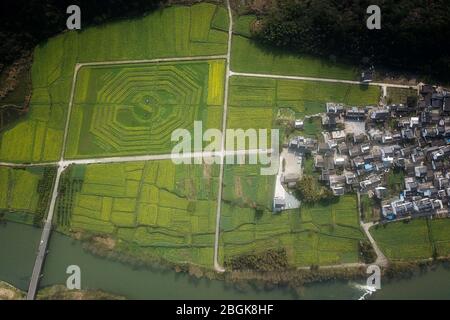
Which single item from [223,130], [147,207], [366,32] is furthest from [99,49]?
[366,32]

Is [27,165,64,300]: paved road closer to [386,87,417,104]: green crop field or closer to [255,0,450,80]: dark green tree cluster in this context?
[255,0,450,80]: dark green tree cluster

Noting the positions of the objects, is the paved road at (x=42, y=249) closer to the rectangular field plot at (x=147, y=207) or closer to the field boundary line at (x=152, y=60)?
the rectangular field plot at (x=147, y=207)

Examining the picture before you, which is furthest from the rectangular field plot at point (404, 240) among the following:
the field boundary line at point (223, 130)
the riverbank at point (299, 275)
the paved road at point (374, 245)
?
the field boundary line at point (223, 130)

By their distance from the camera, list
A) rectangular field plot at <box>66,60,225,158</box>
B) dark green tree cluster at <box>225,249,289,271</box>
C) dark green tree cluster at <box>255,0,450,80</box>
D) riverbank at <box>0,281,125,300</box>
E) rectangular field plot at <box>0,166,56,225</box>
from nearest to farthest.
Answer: dark green tree cluster at <box>255,0,450,80</box>
dark green tree cluster at <box>225,249,289,271</box>
riverbank at <box>0,281,125,300</box>
rectangular field plot at <box>0,166,56,225</box>
rectangular field plot at <box>66,60,225,158</box>

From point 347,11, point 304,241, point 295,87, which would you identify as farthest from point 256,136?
point 347,11

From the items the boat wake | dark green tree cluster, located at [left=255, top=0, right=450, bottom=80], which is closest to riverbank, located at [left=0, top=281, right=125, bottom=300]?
the boat wake
